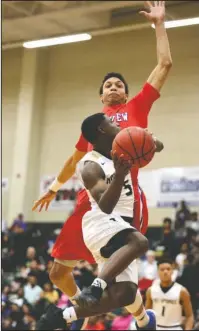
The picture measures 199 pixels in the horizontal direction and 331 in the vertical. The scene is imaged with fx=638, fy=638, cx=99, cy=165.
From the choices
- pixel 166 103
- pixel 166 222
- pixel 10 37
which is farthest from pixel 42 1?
pixel 166 103

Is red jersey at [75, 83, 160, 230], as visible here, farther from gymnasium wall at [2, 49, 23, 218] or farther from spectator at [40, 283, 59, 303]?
gymnasium wall at [2, 49, 23, 218]

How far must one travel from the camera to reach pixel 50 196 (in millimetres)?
5387

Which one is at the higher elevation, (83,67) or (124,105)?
(83,67)

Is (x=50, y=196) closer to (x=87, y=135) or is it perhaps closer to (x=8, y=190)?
(x=87, y=135)

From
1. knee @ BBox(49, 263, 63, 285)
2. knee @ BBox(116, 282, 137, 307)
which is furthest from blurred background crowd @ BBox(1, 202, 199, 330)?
knee @ BBox(116, 282, 137, 307)

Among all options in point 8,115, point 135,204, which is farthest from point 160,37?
point 8,115

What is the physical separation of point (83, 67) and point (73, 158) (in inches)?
243

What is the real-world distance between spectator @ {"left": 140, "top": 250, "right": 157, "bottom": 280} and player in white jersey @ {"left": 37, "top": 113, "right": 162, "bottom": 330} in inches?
225

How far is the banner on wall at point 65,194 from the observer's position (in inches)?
529

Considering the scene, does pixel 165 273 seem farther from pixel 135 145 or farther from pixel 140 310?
pixel 135 145

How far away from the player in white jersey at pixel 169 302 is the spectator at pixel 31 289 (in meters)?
3.48

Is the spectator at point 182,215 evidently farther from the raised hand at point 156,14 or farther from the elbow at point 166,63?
the raised hand at point 156,14

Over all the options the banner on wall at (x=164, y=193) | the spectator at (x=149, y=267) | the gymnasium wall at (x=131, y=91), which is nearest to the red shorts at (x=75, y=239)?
the gymnasium wall at (x=131, y=91)

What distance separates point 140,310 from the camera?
4824 millimetres
